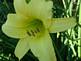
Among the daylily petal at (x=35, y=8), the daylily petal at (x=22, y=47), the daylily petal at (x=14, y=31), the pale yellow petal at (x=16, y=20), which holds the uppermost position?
the daylily petal at (x=35, y=8)

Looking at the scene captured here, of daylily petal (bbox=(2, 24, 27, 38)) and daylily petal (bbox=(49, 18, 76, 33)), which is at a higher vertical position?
daylily petal (bbox=(49, 18, 76, 33))

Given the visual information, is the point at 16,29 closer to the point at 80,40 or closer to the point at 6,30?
the point at 6,30

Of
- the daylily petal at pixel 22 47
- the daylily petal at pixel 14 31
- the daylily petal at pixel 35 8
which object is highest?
the daylily petal at pixel 35 8

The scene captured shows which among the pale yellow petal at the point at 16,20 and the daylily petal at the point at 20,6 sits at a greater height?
the daylily petal at the point at 20,6

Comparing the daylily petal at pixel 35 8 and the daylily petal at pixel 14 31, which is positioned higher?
the daylily petal at pixel 35 8

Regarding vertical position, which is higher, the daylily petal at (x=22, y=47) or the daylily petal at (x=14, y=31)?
the daylily petal at (x=14, y=31)

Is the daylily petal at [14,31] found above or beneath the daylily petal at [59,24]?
beneath
